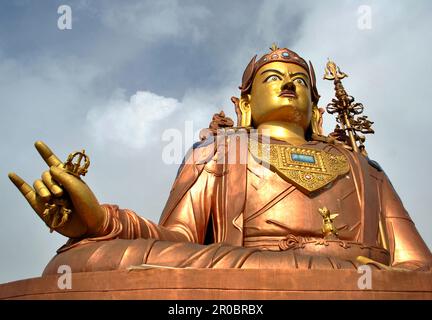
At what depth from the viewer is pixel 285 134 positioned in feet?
18.9

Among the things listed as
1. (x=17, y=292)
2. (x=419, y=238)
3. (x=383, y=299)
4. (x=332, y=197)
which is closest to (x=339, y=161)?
(x=332, y=197)

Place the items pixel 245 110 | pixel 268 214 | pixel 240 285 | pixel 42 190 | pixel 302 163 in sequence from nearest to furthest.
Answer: pixel 240 285, pixel 42 190, pixel 268 214, pixel 302 163, pixel 245 110

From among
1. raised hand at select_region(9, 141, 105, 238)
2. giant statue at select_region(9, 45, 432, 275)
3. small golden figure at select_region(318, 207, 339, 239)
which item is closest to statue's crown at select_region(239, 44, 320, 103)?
giant statue at select_region(9, 45, 432, 275)

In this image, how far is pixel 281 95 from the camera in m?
5.68

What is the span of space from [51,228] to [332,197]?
8.25ft

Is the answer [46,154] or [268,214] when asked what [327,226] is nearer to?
[268,214]

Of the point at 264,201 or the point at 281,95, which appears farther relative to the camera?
the point at 281,95

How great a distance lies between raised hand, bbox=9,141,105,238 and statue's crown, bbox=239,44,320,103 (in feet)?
8.99

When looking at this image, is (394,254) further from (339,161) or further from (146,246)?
(146,246)

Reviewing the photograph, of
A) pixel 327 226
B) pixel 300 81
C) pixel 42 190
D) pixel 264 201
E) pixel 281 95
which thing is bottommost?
pixel 327 226

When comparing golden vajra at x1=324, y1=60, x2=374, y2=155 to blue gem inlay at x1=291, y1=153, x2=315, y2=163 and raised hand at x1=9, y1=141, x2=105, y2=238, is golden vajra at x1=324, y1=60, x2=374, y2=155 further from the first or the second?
raised hand at x1=9, y1=141, x2=105, y2=238

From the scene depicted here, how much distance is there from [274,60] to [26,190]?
3080mm

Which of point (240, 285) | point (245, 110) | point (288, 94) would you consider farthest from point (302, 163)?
point (240, 285)

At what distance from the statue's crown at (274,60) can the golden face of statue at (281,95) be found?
0.06 metres
